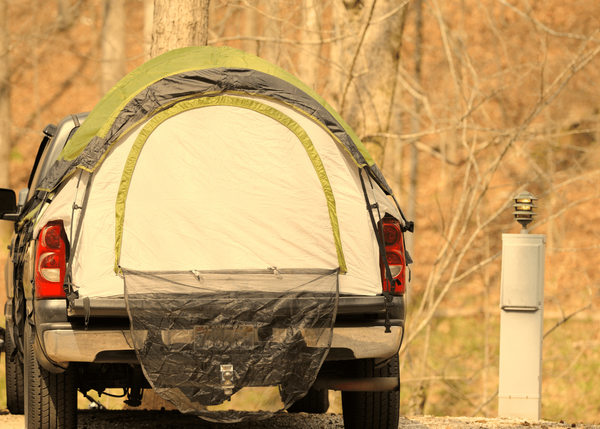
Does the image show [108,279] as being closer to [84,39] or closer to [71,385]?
[71,385]

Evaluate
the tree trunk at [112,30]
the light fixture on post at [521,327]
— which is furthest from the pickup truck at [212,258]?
the tree trunk at [112,30]

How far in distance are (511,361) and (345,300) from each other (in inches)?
102

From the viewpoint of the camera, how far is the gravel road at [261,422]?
5.62m

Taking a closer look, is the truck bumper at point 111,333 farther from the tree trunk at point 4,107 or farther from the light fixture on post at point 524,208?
the tree trunk at point 4,107

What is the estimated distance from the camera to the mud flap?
379 cm

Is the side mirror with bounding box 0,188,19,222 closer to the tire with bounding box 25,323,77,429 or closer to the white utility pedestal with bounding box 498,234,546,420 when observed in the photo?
the tire with bounding box 25,323,77,429

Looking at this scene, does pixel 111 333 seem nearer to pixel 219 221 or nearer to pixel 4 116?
pixel 219 221

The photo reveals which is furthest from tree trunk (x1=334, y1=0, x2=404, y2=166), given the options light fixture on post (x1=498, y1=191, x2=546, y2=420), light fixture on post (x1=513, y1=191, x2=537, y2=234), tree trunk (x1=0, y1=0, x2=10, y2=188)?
tree trunk (x1=0, y1=0, x2=10, y2=188)

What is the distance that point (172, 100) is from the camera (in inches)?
171

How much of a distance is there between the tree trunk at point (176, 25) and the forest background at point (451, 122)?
1758 millimetres

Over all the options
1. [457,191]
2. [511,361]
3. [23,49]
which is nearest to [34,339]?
[511,361]

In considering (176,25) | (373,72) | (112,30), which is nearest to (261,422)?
(176,25)

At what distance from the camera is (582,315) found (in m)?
16.3

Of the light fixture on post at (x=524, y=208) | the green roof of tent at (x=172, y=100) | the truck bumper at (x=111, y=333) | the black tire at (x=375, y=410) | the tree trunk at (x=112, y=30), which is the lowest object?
the black tire at (x=375, y=410)
